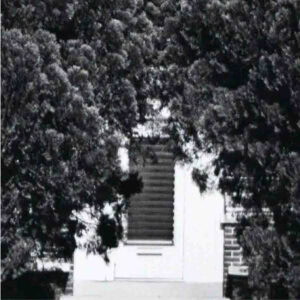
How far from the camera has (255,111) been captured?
834 cm

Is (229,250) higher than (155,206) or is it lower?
lower

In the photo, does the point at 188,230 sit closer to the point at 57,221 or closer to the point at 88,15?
the point at 57,221

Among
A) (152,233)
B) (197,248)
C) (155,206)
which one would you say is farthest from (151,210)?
(197,248)

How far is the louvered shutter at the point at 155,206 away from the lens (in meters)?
10.9

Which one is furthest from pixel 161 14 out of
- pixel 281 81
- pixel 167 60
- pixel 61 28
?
pixel 281 81

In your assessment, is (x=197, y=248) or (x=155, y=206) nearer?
(x=197, y=248)

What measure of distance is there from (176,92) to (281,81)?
190cm

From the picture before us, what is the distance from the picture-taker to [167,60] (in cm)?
959

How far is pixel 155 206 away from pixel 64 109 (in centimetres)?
314

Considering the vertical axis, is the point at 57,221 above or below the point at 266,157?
below

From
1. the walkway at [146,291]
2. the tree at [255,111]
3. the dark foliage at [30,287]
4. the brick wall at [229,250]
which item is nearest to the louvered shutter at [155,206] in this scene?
the walkway at [146,291]

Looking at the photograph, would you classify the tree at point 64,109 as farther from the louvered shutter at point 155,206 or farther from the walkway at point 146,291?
the walkway at point 146,291

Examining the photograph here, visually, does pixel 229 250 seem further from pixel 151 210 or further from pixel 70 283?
pixel 70 283

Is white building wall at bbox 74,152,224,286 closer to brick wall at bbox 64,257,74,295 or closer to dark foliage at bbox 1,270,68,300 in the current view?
brick wall at bbox 64,257,74,295
